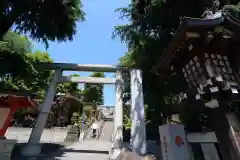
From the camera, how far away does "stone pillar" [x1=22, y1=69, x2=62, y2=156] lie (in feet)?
34.7

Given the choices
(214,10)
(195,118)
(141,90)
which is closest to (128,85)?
(141,90)

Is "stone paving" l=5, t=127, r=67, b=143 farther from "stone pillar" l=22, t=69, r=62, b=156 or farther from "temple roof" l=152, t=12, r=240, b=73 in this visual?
"temple roof" l=152, t=12, r=240, b=73

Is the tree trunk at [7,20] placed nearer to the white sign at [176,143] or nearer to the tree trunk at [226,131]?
the white sign at [176,143]

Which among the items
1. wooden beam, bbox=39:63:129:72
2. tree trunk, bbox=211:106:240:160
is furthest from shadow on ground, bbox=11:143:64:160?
tree trunk, bbox=211:106:240:160

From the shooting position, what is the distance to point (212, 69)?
14.4 feet

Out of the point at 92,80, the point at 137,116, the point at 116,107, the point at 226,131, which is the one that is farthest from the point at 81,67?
the point at 226,131

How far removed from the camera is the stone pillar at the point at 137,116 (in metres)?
10.4

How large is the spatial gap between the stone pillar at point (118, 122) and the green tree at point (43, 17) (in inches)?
158

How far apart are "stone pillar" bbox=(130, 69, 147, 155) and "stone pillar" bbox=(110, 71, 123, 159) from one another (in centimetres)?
77

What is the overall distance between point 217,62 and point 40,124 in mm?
9685

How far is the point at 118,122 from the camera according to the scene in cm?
1176

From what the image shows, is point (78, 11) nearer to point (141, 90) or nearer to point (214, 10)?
point (141, 90)

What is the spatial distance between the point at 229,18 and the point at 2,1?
8833 millimetres

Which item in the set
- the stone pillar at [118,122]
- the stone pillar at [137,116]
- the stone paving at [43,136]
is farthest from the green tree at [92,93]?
the stone pillar at [137,116]
